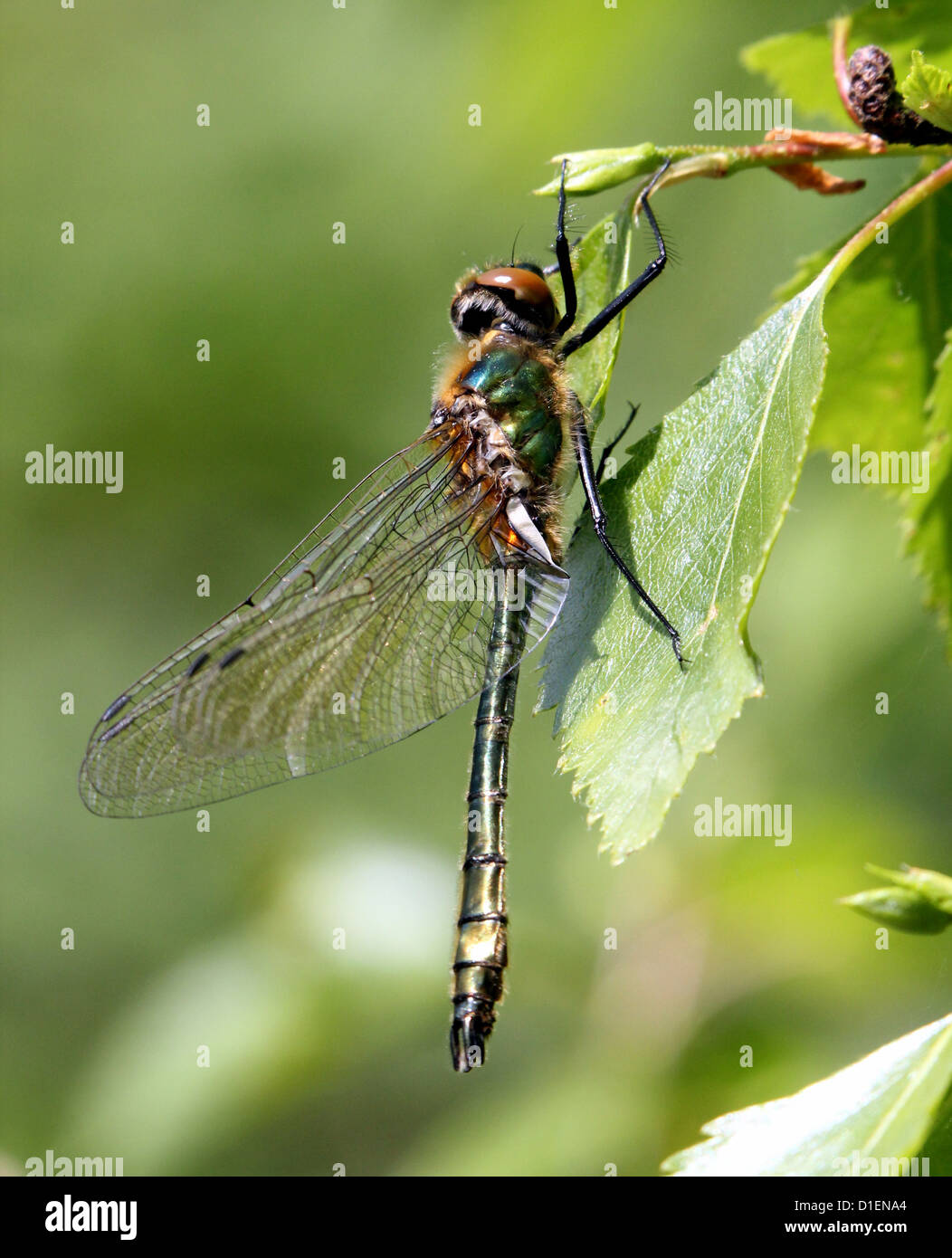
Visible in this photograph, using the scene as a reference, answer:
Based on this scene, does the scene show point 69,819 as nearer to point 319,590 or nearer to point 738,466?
point 319,590

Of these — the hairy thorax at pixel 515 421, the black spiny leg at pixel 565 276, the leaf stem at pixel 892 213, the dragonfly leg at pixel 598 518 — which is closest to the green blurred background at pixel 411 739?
the dragonfly leg at pixel 598 518

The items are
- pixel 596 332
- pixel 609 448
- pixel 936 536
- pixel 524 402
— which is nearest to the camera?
pixel 936 536

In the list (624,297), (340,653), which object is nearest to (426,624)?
(340,653)

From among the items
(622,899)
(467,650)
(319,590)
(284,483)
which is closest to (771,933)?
(622,899)

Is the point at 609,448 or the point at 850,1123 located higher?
the point at 609,448

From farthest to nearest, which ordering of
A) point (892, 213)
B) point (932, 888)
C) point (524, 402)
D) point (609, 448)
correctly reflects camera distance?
point (609, 448) → point (524, 402) → point (892, 213) → point (932, 888)

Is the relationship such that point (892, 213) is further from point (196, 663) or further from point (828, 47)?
point (196, 663)

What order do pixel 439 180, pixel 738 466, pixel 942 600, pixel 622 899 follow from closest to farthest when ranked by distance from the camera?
1. pixel 738 466
2. pixel 942 600
3. pixel 622 899
4. pixel 439 180
